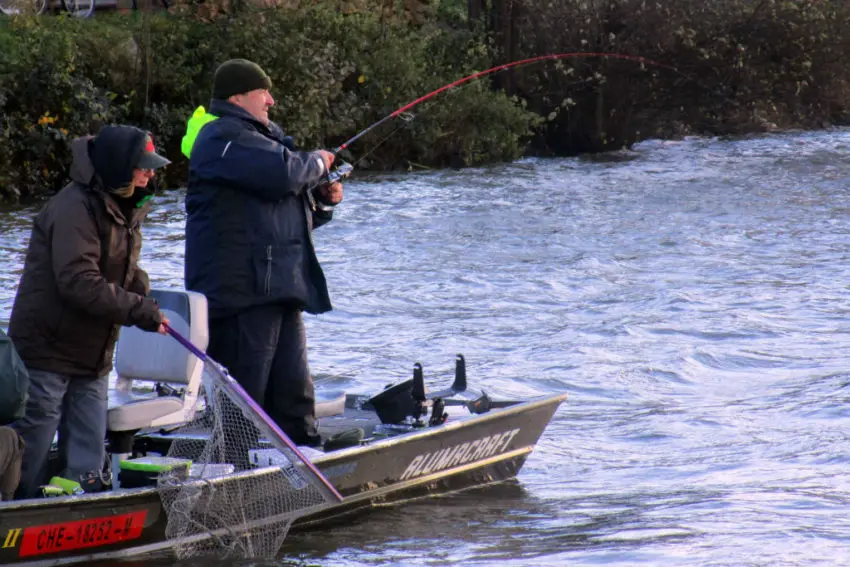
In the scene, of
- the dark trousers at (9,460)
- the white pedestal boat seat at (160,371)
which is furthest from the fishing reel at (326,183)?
the dark trousers at (9,460)

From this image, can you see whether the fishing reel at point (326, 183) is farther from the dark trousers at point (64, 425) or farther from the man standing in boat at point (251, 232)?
the dark trousers at point (64, 425)

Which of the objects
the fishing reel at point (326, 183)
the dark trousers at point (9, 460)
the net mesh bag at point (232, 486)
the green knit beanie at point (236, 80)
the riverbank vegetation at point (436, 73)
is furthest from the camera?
the riverbank vegetation at point (436, 73)

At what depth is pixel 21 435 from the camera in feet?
17.3

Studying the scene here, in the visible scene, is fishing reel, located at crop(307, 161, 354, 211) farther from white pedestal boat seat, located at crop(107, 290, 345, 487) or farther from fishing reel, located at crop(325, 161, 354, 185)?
white pedestal boat seat, located at crop(107, 290, 345, 487)

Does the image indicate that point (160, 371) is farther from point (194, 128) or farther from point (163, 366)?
point (194, 128)

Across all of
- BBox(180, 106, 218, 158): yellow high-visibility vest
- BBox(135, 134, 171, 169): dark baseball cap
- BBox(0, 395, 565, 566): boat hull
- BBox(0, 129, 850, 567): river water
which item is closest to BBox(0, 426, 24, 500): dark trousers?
BBox(0, 395, 565, 566): boat hull

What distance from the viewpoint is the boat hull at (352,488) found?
5.16 metres

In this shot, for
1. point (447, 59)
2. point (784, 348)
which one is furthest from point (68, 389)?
point (447, 59)

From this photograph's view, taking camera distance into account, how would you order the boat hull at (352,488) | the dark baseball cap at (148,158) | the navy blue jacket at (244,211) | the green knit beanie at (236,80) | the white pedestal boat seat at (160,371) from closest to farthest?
the boat hull at (352,488), the dark baseball cap at (148,158), the white pedestal boat seat at (160,371), the navy blue jacket at (244,211), the green knit beanie at (236,80)

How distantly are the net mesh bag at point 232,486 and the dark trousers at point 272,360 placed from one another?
17cm

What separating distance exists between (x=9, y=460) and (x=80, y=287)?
2.12ft

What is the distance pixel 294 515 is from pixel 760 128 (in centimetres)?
2267

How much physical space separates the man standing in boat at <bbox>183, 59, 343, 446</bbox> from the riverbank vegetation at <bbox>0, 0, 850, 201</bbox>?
11.7 meters

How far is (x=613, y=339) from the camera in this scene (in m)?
11.0
